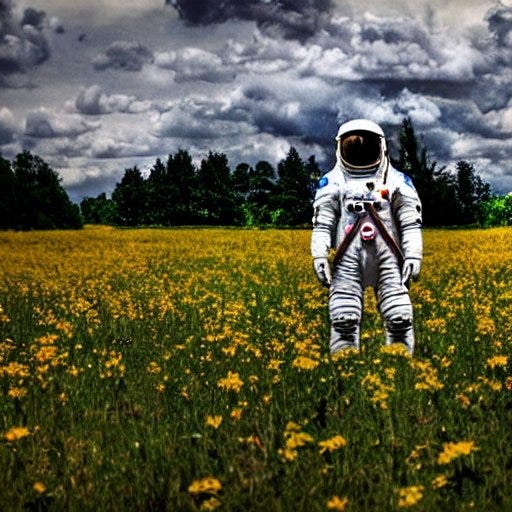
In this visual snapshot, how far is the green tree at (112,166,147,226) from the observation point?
7693cm

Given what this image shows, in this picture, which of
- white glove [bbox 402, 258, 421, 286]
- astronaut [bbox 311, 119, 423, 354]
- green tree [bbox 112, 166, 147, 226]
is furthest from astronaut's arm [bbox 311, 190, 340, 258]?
green tree [bbox 112, 166, 147, 226]

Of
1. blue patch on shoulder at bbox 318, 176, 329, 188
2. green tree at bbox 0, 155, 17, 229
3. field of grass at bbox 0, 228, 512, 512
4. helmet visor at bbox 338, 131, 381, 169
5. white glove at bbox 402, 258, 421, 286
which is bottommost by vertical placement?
field of grass at bbox 0, 228, 512, 512

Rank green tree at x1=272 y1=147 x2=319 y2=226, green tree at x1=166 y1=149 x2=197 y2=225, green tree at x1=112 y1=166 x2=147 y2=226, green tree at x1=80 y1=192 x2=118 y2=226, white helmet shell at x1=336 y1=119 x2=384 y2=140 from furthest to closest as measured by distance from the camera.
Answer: green tree at x1=80 y1=192 x2=118 y2=226
green tree at x1=112 y1=166 x2=147 y2=226
green tree at x1=166 y1=149 x2=197 y2=225
green tree at x1=272 y1=147 x2=319 y2=226
white helmet shell at x1=336 y1=119 x2=384 y2=140

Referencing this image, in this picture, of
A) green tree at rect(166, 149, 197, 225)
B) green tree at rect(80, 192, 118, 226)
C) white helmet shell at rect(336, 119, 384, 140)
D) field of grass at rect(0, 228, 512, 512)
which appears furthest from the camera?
green tree at rect(80, 192, 118, 226)

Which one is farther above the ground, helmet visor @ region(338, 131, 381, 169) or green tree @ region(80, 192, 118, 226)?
green tree @ region(80, 192, 118, 226)

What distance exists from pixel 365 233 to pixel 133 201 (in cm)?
7294

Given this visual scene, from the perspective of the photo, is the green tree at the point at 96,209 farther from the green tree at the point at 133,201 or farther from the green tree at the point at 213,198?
the green tree at the point at 213,198

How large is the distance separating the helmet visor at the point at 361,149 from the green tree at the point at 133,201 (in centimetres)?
7045

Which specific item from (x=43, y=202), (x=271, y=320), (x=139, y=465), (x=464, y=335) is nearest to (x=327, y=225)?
(x=464, y=335)

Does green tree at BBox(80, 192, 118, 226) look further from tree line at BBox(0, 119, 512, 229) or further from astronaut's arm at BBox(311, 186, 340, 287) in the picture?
astronaut's arm at BBox(311, 186, 340, 287)

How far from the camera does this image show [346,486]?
3.44m

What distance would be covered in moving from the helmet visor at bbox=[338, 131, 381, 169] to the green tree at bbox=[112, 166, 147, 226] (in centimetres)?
7045

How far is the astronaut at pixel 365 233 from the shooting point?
6.45m

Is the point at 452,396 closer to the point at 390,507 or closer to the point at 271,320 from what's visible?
the point at 390,507
